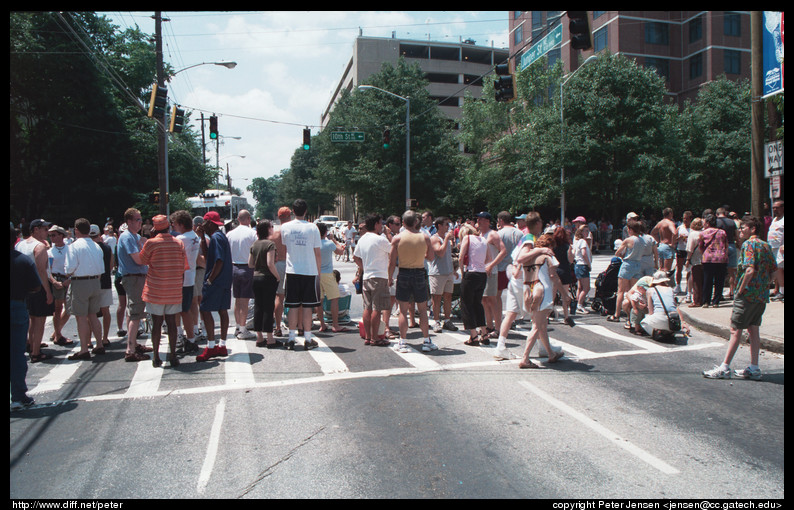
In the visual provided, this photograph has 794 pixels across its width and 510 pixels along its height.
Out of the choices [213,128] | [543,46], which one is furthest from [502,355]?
[213,128]

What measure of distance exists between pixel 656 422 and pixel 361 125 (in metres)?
36.4

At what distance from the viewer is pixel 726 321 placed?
1008 cm

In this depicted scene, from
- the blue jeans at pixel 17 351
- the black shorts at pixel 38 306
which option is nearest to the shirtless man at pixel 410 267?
the blue jeans at pixel 17 351

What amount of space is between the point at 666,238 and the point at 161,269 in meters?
10.2

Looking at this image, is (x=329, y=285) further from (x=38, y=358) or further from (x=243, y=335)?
(x=38, y=358)

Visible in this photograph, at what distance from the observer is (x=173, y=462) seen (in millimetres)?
4418

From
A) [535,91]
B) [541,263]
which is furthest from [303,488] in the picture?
[535,91]

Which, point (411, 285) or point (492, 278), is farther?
point (492, 278)

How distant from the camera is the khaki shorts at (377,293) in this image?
8.52m

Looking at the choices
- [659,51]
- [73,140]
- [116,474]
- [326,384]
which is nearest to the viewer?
[116,474]

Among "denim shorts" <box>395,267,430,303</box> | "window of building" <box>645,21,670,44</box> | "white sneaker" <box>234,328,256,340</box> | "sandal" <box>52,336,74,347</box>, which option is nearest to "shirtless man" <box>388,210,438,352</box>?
"denim shorts" <box>395,267,430,303</box>

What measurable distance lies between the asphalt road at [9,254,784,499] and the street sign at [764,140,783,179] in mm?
4175

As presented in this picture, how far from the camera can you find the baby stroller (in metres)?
11.3

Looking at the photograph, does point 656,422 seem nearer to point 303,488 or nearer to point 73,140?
point 303,488
